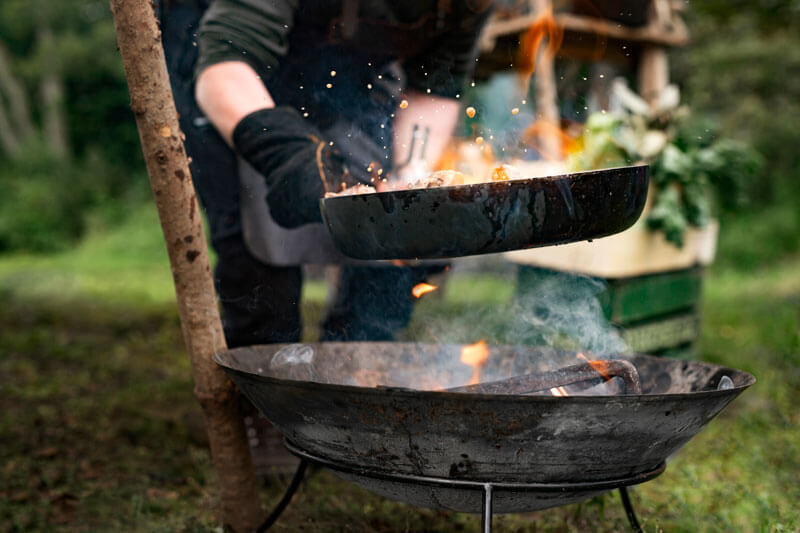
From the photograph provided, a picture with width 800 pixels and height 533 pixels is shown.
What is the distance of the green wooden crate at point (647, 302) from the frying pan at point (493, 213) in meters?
1.71

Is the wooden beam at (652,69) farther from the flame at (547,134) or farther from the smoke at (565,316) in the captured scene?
the smoke at (565,316)

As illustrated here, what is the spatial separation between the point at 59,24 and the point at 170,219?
1706cm

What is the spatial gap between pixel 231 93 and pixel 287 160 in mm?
327

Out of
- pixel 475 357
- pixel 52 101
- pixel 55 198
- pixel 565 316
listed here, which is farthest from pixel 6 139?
pixel 475 357

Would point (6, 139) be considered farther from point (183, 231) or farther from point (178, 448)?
point (183, 231)

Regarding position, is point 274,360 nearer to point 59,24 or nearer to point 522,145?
point 522,145

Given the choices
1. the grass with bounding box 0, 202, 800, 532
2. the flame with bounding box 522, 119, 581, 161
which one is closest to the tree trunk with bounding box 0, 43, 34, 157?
the grass with bounding box 0, 202, 800, 532

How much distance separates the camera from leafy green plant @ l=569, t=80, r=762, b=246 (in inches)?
127

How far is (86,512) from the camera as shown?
7.19 ft

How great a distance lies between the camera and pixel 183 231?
1704 mm

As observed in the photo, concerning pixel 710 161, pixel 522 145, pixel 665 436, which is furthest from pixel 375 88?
pixel 710 161

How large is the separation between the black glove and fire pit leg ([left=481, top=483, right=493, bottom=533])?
0.78 metres

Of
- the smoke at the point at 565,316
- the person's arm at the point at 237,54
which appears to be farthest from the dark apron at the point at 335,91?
the smoke at the point at 565,316

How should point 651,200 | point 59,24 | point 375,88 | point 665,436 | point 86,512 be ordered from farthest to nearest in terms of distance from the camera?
point 59,24 → point 651,200 → point 375,88 → point 86,512 → point 665,436
